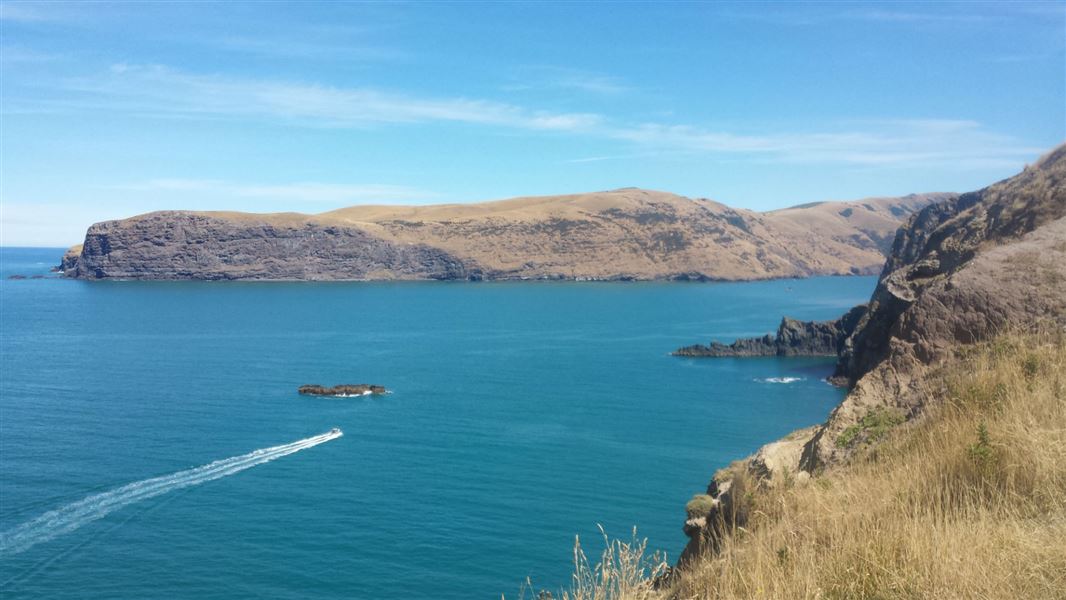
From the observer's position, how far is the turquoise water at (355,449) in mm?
24266

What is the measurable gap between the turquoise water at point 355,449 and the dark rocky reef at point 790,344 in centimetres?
→ 298

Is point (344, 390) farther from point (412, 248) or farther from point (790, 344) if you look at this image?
point (412, 248)

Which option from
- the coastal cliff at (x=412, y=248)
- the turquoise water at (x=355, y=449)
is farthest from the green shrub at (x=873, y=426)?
the coastal cliff at (x=412, y=248)

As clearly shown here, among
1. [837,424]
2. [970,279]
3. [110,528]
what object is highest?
[970,279]

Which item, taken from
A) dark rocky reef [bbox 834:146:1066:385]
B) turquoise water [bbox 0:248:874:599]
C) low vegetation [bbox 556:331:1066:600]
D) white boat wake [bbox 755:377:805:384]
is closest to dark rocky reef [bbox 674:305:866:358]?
turquoise water [bbox 0:248:874:599]

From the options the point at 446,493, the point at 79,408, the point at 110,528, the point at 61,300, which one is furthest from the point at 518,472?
the point at 61,300

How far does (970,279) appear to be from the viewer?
10977 mm

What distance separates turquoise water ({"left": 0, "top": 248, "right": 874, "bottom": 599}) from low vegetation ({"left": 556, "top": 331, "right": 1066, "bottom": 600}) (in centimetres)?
1713

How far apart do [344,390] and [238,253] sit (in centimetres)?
12483

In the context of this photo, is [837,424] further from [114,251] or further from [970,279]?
[114,251]

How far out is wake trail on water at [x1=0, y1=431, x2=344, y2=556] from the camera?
2570 centimetres

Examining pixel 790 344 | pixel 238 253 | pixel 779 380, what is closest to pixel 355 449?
pixel 779 380

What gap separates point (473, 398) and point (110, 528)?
2572cm

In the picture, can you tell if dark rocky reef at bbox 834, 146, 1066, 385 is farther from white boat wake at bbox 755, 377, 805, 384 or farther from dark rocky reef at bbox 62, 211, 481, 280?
dark rocky reef at bbox 62, 211, 481, 280
